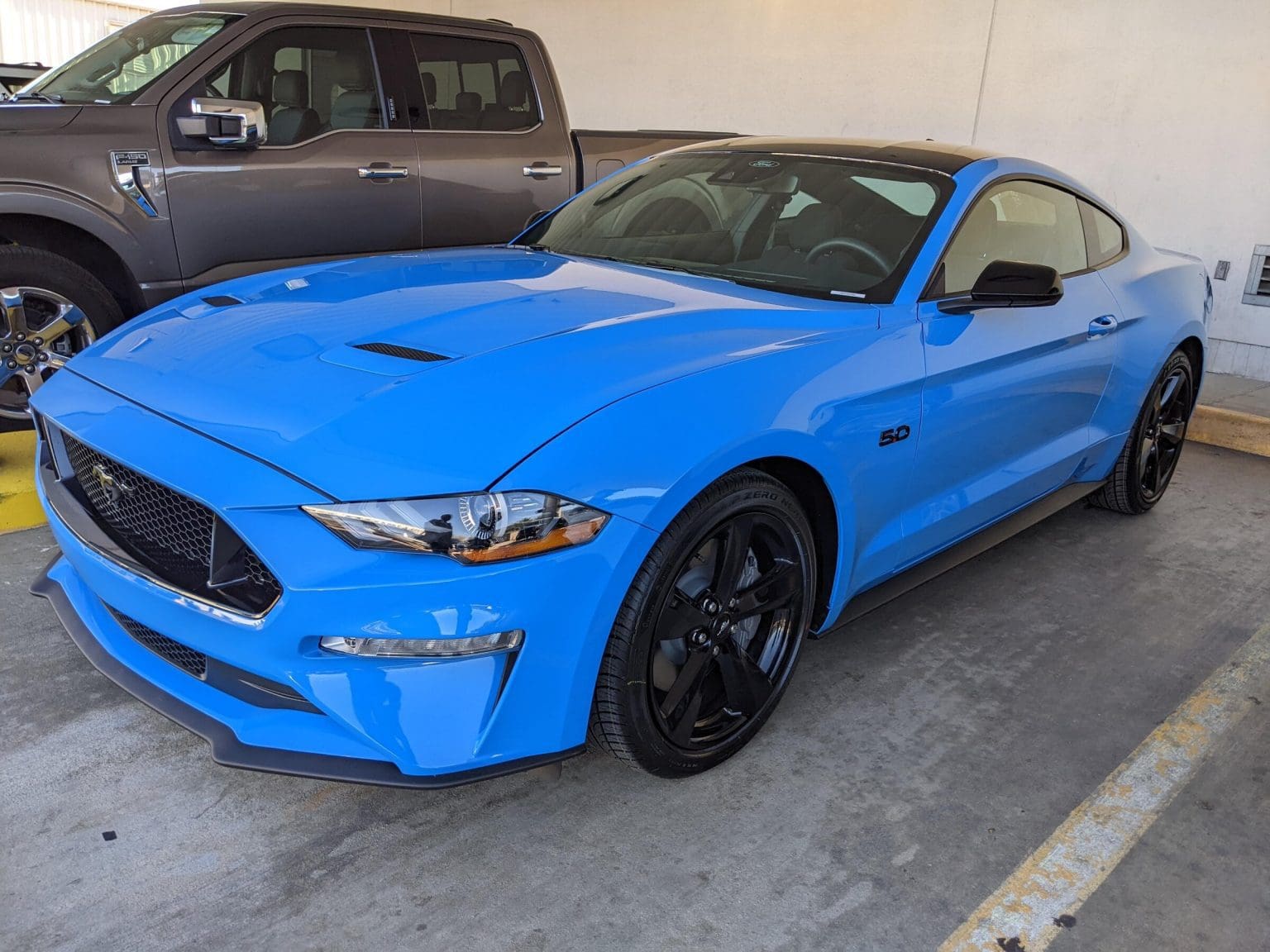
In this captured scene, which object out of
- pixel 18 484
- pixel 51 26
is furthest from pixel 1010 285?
pixel 51 26

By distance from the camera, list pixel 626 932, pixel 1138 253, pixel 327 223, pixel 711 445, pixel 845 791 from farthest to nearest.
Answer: pixel 327 223, pixel 1138 253, pixel 845 791, pixel 711 445, pixel 626 932

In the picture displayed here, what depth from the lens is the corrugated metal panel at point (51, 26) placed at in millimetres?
17797

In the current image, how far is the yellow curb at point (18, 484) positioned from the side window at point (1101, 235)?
4.01 metres

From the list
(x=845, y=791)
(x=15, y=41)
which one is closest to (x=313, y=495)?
(x=845, y=791)

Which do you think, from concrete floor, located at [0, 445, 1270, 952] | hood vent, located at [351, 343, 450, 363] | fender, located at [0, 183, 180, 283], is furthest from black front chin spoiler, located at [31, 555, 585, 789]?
fender, located at [0, 183, 180, 283]

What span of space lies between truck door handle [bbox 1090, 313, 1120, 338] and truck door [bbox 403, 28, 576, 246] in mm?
3035

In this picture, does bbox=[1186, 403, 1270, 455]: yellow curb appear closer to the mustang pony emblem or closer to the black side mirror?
the black side mirror

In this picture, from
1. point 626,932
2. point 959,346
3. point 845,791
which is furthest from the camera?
point 959,346

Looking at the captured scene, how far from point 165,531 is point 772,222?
210cm

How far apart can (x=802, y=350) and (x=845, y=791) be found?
1119 millimetres

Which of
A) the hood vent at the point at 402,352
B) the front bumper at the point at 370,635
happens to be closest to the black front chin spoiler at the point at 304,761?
the front bumper at the point at 370,635

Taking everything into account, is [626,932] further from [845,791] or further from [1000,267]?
[1000,267]

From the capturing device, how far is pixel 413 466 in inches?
81.9

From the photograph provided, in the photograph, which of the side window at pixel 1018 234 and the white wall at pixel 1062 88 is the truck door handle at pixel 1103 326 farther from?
the white wall at pixel 1062 88
